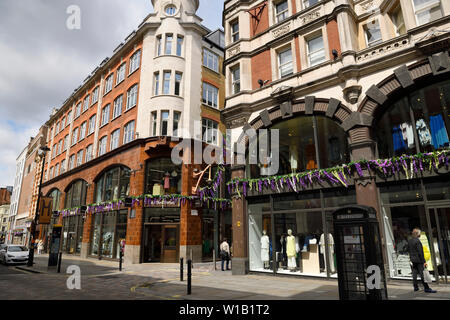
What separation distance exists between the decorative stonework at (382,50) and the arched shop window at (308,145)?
2.98 m

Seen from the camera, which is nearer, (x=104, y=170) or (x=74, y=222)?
(x=104, y=170)

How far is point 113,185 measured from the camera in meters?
24.7

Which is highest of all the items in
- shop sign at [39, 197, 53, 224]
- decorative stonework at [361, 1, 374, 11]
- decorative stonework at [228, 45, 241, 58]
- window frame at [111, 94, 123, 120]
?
window frame at [111, 94, 123, 120]

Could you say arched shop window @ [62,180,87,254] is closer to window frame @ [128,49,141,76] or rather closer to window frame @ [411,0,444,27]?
window frame @ [128,49,141,76]

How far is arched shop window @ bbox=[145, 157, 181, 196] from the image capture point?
21.5 m

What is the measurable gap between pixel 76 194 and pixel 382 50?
3105cm

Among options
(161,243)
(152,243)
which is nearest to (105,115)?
(152,243)

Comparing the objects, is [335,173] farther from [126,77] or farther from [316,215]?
[126,77]

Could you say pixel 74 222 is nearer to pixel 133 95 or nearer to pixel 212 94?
pixel 133 95

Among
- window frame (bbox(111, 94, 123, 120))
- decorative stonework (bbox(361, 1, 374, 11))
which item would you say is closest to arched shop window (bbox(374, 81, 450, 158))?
decorative stonework (bbox(361, 1, 374, 11))

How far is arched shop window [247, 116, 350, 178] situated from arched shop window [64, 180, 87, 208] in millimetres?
21438

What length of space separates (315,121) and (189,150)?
1109cm

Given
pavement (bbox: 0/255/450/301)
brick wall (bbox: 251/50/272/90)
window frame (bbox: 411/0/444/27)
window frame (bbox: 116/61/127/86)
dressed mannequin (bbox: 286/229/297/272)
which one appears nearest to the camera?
pavement (bbox: 0/255/450/301)

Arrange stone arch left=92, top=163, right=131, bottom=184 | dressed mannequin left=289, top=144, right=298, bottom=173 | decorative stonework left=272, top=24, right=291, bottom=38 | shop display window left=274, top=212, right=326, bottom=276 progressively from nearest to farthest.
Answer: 1. shop display window left=274, top=212, right=326, bottom=276
2. dressed mannequin left=289, top=144, right=298, bottom=173
3. decorative stonework left=272, top=24, right=291, bottom=38
4. stone arch left=92, top=163, right=131, bottom=184
